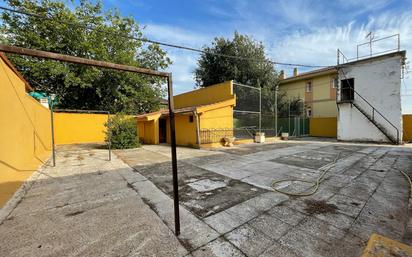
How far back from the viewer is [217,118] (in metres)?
11.6

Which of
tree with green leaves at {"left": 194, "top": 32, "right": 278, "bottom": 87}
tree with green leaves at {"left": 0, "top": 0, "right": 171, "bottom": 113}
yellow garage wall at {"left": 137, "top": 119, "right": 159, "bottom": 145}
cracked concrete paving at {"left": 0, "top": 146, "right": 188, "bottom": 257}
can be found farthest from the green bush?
tree with green leaves at {"left": 194, "top": 32, "right": 278, "bottom": 87}

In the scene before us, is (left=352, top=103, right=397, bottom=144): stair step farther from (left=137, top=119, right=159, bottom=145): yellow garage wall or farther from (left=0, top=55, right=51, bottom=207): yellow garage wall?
Result: (left=0, top=55, right=51, bottom=207): yellow garage wall

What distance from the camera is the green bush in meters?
10.9

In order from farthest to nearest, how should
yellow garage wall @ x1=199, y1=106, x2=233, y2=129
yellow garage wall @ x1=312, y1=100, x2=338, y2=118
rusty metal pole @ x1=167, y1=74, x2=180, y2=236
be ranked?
yellow garage wall @ x1=312, y1=100, x2=338, y2=118 < yellow garage wall @ x1=199, y1=106, x2=233, y2=129 < rusty metal pole @ x1=167, y1=74, x2=180, y2=236

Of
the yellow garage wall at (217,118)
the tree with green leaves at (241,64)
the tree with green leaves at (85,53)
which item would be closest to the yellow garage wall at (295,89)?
the tree with green leaves at (241,64)

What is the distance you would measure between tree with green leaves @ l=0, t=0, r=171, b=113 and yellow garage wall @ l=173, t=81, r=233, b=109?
4.11m

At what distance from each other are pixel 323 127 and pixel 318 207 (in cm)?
1814

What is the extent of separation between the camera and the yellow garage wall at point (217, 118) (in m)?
11.0

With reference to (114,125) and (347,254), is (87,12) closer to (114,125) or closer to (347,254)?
(114,125)

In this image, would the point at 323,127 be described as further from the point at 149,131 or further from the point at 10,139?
the point at 10,139

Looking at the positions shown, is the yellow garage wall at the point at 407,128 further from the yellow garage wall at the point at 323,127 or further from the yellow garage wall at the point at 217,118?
the yellow garage wall at the point at 217,118

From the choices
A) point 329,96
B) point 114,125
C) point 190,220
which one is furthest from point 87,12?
point 329,96

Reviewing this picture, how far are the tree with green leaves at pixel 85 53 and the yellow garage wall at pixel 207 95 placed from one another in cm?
411

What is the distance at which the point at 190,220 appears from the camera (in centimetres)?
279
